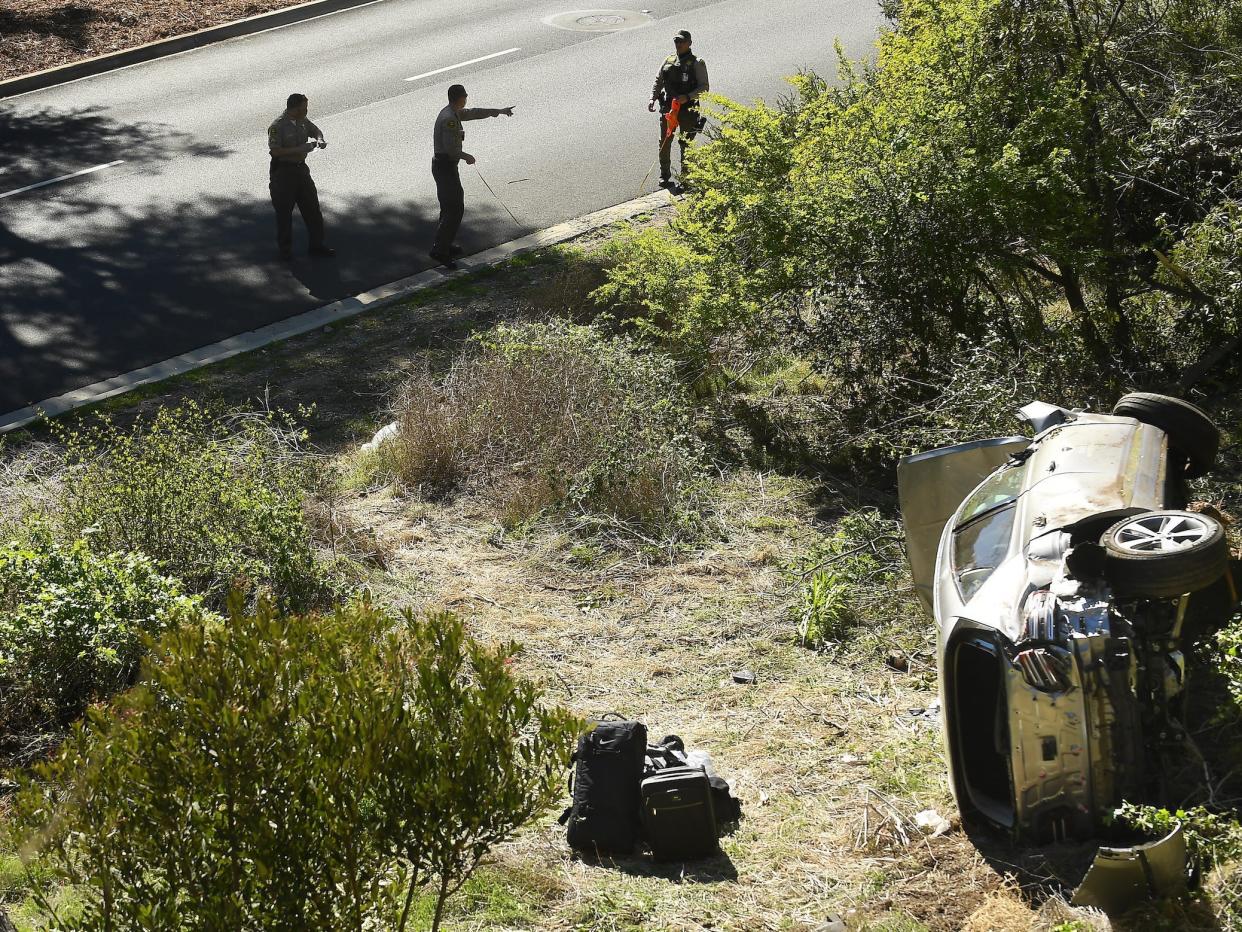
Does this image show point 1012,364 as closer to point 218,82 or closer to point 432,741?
point 432,741

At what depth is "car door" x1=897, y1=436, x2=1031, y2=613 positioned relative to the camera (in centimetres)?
701

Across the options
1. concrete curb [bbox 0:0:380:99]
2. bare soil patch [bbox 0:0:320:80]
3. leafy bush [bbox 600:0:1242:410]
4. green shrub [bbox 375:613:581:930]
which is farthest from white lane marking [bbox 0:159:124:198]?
green shrub [bbox 375:613:581:930]

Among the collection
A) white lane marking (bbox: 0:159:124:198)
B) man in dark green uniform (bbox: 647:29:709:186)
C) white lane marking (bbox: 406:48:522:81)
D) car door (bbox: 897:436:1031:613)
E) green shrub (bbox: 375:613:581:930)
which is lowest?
car door (bbox: 897:436:1031:613)

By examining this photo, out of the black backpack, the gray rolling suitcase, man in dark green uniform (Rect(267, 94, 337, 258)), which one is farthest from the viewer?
man in dark green uniform (Rect(267, 94, 337, 258))

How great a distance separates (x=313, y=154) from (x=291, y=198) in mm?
3589

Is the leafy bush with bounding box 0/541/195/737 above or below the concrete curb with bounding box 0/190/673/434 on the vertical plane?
below

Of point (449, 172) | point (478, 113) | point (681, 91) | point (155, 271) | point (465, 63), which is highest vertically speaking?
point (465, 63)

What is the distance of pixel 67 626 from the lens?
251 inches

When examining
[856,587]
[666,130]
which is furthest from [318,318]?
[856,587]

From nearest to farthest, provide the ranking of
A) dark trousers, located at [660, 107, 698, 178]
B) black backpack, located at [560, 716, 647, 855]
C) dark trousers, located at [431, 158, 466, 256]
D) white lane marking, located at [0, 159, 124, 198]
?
black backpack, located at [560, 716, 647, 855] < dark trousers, located at [431, 158, 466, 256] < white lane marking, located at [0, 159, 124, 198] < dark trousers, located at [660, 107, 698, 178]

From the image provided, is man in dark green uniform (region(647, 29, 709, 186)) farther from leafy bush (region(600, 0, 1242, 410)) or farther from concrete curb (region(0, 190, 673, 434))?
leafy bush (region(600, 0, 1242, 410))

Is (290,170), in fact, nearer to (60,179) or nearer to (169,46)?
(60,179)

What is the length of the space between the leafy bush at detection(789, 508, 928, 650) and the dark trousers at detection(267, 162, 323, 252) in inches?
269

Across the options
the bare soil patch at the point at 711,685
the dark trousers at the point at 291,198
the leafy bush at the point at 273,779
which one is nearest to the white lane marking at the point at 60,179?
the dark trousers at the point at 291,198
